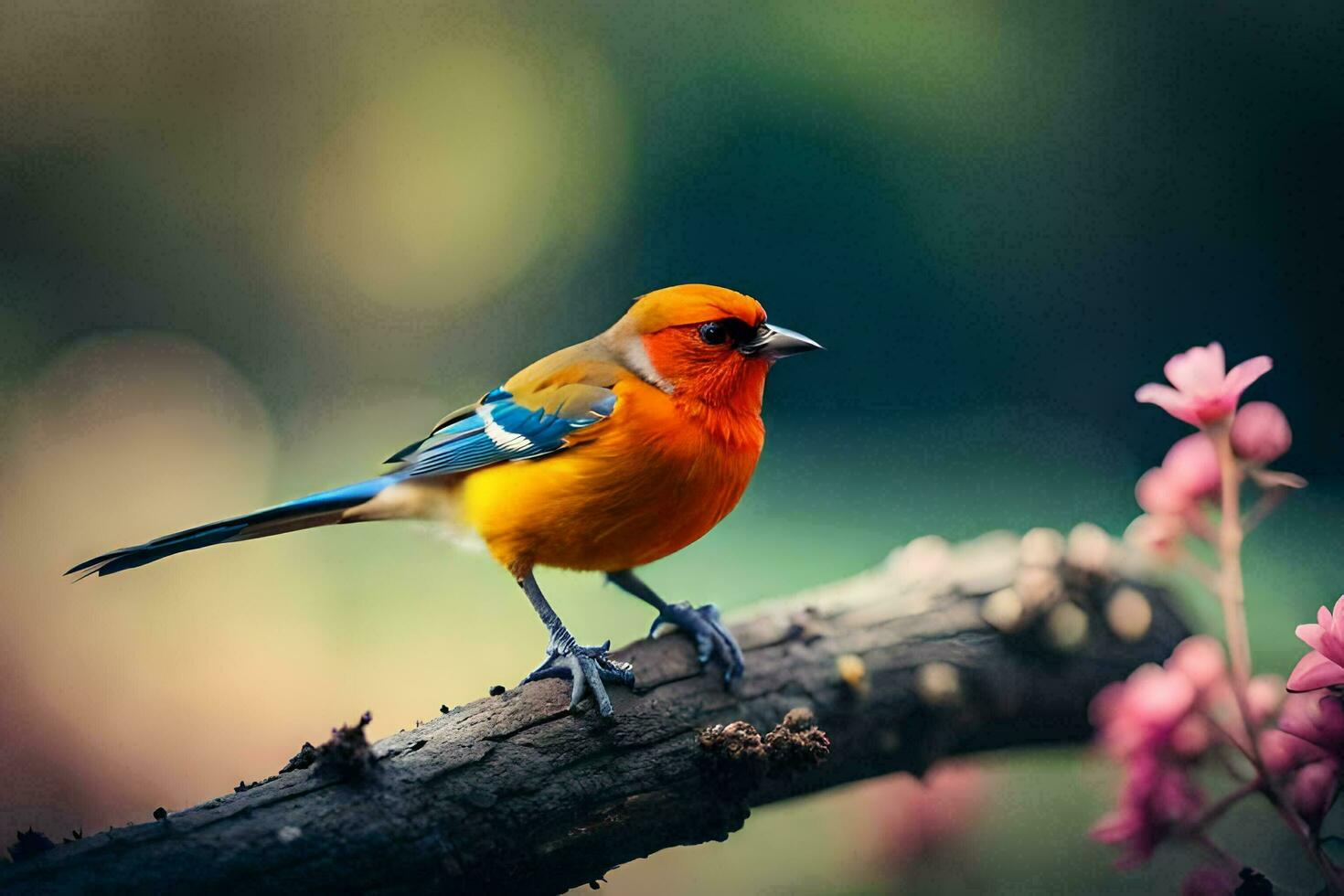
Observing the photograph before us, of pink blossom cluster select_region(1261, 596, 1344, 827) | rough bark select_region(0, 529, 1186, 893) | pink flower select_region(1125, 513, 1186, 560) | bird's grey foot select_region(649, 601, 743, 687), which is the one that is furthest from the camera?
bird's grey foot select_region(649, 601, 743, 687)

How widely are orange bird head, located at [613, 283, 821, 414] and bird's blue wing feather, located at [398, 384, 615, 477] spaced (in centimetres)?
12

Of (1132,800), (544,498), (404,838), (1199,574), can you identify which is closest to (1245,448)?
(1199,574)

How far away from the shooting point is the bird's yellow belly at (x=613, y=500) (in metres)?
1.77

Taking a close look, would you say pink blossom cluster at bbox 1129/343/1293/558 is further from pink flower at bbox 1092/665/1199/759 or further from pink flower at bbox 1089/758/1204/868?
pink flower at bbox 1089/758/1204/868

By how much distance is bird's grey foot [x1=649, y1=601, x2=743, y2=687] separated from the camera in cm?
198

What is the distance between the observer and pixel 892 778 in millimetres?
2133

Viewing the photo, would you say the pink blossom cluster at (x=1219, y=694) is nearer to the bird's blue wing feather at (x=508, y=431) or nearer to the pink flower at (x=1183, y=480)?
the pink flower at (x=1183, y=480)

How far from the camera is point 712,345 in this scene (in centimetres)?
185

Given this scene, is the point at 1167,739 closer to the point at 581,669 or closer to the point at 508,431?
the point at 581,669

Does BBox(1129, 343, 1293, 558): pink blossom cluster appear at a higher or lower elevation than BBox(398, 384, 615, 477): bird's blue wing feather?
lower

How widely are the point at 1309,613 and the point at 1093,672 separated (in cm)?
48

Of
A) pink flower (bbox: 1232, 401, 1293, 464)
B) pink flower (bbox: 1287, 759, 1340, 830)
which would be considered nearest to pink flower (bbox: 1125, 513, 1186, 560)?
pink flower (bbox: 1232, 401, 1293, 464)

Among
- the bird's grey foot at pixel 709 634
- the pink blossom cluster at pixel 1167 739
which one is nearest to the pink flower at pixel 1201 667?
the pink blossom cluster at pixel 1167 739

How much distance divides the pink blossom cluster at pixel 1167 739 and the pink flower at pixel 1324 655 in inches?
7.9
